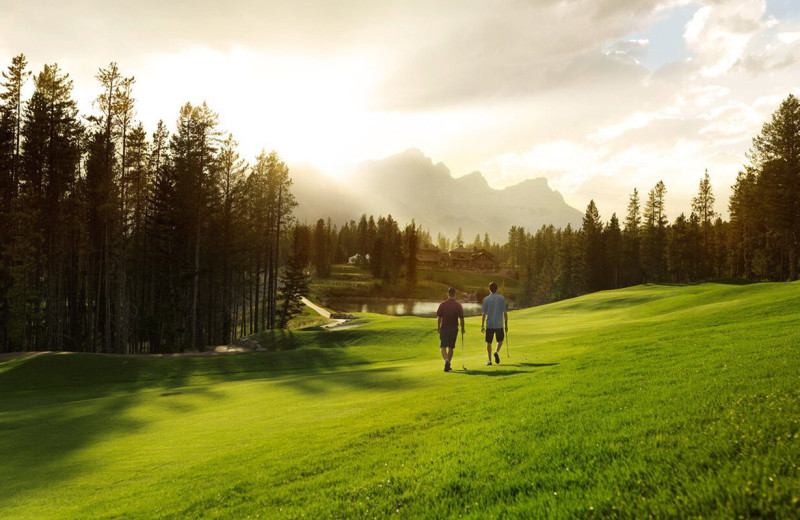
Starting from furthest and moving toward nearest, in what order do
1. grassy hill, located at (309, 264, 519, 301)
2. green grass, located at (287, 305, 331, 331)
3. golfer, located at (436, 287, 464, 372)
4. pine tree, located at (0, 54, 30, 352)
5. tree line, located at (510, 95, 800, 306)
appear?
grassy hill, located at (309, 264, 519, 301)
tree line, located at (510, 95, 800, 306)
green grass, located at (287, 305, 331, 331)
pine tree, located at (0, 54, 30, 352)
golfer, located at (436, 287, 464, 372)

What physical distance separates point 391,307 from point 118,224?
2548 inches

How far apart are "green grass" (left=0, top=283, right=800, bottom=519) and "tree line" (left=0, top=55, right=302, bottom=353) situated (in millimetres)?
23328

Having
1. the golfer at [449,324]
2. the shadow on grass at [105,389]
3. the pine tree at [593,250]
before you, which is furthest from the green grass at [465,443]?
the pine tree at [593,250]

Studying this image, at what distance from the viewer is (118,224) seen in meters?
37.3

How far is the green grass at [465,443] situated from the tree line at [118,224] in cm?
2333

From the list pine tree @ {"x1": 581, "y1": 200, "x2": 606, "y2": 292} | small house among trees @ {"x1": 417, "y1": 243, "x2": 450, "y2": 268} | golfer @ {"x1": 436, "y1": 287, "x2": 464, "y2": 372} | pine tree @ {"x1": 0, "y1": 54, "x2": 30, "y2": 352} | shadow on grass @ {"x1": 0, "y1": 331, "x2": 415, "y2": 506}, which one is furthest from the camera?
small house among trees @ {"x1": 417, "y1": 243, "x2": 450, "y2": 268}

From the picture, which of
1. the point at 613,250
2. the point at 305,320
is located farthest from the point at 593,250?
the point at 305,320

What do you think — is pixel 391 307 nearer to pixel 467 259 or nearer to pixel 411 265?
pixel 411 265

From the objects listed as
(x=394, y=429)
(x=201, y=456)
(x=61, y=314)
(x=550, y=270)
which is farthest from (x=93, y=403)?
(x=550, y=270)

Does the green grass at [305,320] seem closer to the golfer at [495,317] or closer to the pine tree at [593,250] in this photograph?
the golfer at [495,317]

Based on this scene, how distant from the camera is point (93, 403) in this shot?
655 inches

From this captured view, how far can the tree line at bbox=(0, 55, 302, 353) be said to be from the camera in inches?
1332

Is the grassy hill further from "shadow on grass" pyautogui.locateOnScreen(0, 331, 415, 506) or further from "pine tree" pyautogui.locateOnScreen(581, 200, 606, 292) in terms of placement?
"shadow on grass" pyautogui.locateOnScreen(0, 331, 415, 506)

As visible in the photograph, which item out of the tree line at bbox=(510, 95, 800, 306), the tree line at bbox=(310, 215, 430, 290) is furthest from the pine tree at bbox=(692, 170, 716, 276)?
the tree line at bbox=(310, 215, 430, 290)
